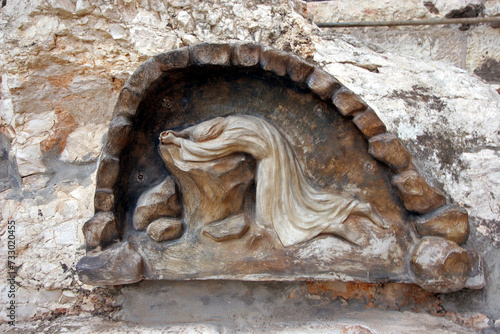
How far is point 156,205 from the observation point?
5.62 feet

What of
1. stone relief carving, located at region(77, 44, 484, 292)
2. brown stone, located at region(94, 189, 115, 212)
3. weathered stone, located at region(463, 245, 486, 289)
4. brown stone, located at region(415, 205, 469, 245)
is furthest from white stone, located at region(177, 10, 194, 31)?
weathered stone, located at region(463, 245, 486, 289)

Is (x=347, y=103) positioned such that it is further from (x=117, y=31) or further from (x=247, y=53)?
(x=117, y=31)

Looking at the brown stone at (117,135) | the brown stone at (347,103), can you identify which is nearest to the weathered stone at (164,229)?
the brown stone at (117,135)

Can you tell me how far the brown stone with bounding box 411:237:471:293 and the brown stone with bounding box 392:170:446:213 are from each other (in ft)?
0.50

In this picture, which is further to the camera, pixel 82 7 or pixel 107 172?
pixel 82 7

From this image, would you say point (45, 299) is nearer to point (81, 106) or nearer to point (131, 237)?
point (131, 237)

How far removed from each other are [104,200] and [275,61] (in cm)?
102

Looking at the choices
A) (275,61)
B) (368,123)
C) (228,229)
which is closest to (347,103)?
(368,123)

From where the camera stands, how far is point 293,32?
7.51ft

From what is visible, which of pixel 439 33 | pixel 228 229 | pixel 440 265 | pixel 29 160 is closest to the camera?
pixel 440 265

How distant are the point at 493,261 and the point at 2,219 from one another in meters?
2.64

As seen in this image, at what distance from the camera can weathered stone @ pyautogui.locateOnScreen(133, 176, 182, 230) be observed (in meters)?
1.71

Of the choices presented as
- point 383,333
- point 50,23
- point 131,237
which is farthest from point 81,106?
point 383,333

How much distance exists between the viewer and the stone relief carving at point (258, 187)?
162 cm
